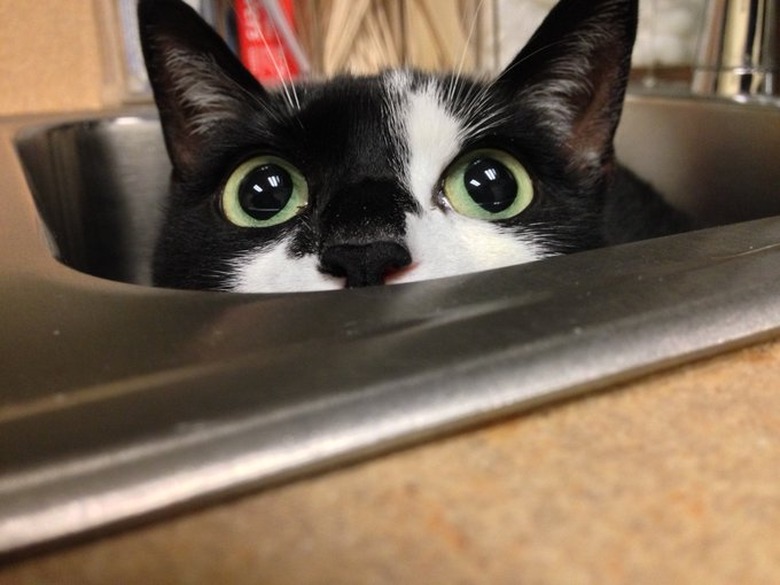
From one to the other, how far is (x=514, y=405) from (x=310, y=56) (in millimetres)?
1256

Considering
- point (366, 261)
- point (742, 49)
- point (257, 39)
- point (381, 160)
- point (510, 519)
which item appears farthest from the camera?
point (257, 39)

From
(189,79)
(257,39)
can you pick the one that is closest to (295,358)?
(189,79)

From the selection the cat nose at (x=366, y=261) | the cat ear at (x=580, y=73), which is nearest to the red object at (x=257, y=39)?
the cat ear at (x=580, y=73)

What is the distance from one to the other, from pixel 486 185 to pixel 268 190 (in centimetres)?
20

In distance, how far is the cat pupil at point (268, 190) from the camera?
2.13ft

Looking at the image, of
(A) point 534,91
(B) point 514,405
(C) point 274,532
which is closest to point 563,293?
(B) point 514,405

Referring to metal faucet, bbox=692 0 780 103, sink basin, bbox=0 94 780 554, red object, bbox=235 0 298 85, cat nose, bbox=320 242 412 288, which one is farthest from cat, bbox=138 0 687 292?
red object, bbox=235 0 298 85

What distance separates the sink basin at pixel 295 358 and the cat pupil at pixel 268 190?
0.72 feet

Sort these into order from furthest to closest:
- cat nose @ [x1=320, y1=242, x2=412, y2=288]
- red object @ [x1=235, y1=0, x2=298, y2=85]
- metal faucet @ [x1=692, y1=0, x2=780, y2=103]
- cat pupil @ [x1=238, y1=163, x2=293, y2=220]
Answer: red object @ [x1=235, y1=0, x2=298, y2=85], metal faucet @ [x1=692, y1=0, x2=780, y2=103], cat pupil @ [x1=238, y1=163, x2=293, y2=220], cat nose @ [x1=320, y1=242, x2=412, y2=288]

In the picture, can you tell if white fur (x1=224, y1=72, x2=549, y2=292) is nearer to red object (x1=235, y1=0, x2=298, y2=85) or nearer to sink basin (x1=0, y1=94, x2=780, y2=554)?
sink basin (x1=0, y1=94, x2=780, y2=554)

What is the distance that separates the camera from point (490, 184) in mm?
662

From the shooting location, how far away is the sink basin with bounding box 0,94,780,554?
0.82ft

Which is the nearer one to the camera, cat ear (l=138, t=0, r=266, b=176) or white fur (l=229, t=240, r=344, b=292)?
white fur (l=229, t=240, r=344, b=292)

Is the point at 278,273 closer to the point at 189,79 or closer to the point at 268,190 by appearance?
the point at 268,190
